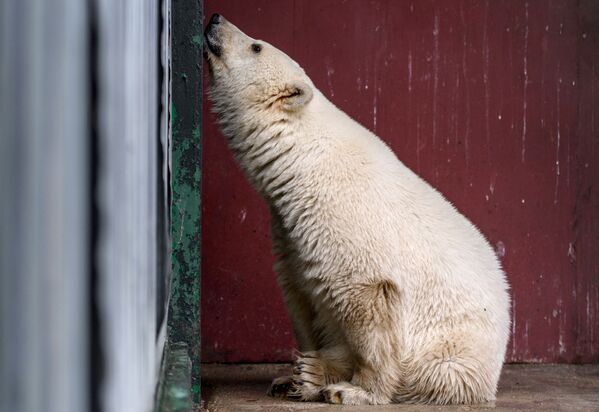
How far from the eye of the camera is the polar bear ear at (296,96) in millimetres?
3709

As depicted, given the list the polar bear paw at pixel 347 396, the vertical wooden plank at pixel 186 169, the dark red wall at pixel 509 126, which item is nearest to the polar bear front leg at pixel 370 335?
the polar bear paw at pixel 347 396

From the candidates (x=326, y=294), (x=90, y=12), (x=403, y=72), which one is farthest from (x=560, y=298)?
(x=90, y=12)

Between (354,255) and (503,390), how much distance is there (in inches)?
44.0

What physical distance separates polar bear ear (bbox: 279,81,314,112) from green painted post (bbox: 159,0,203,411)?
0.53 meters

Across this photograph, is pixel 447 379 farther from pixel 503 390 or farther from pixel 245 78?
pixel 245 78

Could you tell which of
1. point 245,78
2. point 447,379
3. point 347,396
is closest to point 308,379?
point 347,396

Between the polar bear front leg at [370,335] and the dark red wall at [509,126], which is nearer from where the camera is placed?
the polar bear front leg at [370,335]

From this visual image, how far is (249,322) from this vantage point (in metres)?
4.91

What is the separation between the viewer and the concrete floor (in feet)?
11.9

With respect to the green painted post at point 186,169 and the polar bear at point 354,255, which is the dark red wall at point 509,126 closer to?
the polar bear at point 354,255

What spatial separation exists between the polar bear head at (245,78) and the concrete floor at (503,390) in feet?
3.67

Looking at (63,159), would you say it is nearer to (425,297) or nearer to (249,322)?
(425,297)

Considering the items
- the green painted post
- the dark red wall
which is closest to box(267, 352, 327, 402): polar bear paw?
the green painted post

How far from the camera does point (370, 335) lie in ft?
11.9
